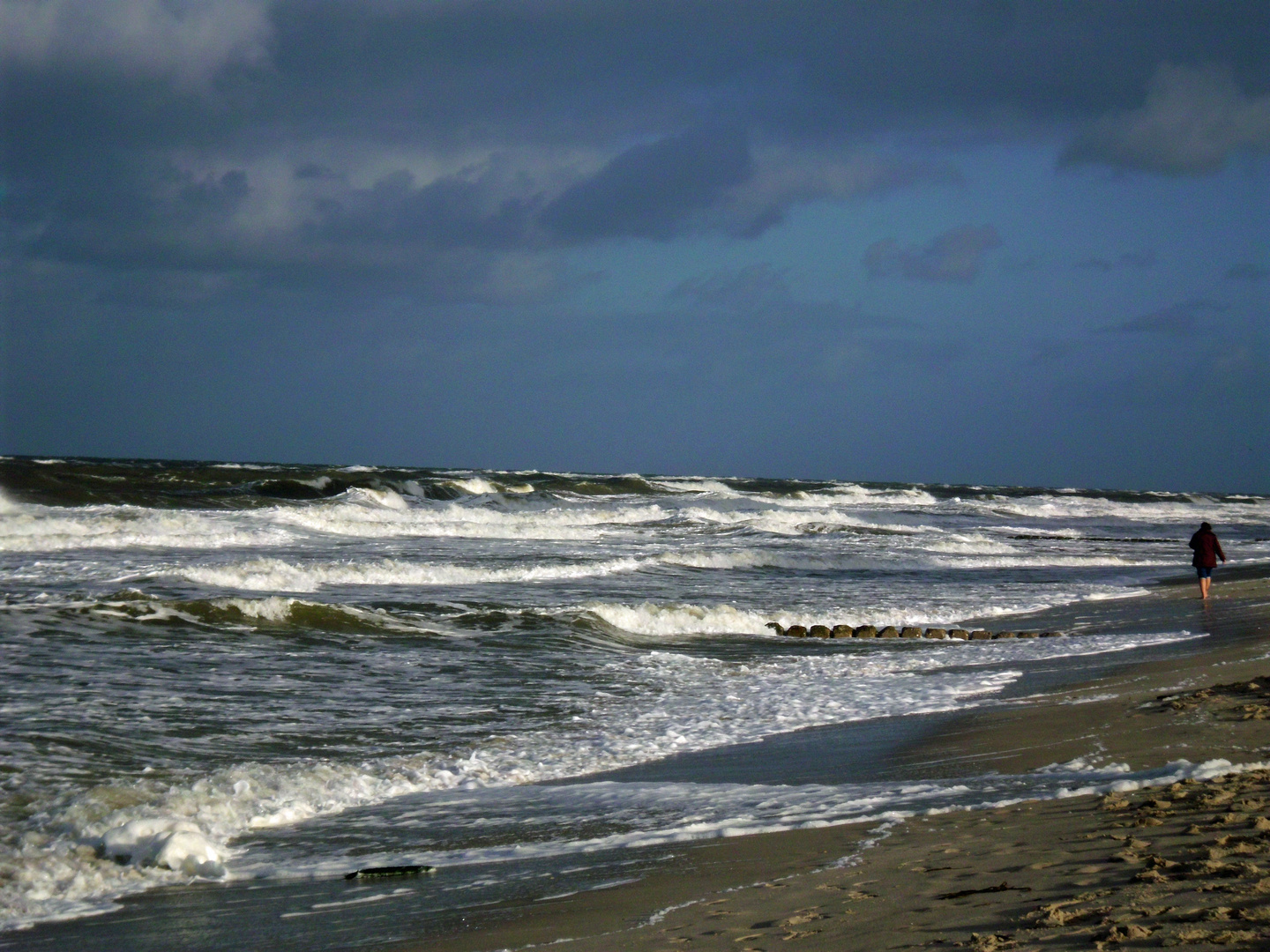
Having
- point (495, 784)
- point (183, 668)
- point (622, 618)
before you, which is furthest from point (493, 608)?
point (495, 784)

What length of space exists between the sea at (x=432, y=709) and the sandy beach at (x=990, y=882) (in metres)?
0.32

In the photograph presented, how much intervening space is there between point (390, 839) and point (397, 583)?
1342cm

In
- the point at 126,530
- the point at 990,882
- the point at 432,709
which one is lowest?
the point at 432,709

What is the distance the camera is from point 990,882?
12.9 feet

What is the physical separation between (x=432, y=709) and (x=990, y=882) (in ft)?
20.1

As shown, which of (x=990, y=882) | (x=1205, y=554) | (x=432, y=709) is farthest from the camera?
(x=1205, y=554)

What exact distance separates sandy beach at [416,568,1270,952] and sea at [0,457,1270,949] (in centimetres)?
32

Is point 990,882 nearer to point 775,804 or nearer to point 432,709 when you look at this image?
point 775,804

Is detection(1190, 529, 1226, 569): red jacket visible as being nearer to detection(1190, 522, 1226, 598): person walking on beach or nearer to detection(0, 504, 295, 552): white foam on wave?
detection(1190, 522, 1226, 598): person walking on beach

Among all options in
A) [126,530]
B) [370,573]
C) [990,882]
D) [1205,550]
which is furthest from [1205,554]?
[126,530]

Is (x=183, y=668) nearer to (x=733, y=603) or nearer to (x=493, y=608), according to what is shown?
(x=493, y=608)

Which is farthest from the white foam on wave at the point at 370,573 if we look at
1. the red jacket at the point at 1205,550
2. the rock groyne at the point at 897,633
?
the red jacket at the point at 1205,550

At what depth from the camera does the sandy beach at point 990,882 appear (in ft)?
11.1

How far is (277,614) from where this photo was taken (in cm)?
1379
